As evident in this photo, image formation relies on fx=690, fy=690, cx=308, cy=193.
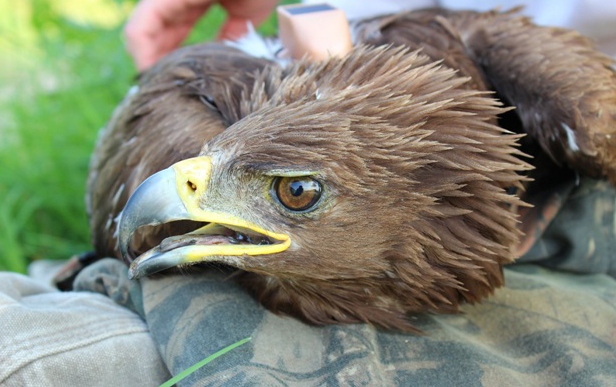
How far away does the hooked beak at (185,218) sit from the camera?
1767 millimetres

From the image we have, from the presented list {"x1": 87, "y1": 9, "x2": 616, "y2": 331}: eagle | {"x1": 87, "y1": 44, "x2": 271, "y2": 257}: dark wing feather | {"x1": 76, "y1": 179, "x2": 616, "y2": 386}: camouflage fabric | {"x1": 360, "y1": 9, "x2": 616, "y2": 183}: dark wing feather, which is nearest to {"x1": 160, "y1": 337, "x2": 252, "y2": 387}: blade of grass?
{"x1": 76, "y1": 179, "x2": 616, "y2": 386}: camouflage fabric

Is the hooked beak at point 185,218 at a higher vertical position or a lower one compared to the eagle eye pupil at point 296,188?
lower

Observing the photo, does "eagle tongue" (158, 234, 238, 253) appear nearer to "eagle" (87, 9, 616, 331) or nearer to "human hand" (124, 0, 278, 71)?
"eagle" (87, 9, 616, 331)

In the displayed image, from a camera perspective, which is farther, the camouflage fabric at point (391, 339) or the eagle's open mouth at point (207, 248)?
the camouflage fabric at point (391, 339)

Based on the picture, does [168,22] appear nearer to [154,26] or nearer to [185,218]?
[154,26]

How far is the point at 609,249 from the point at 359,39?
1.23 m

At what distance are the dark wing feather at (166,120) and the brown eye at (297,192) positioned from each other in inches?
16.5

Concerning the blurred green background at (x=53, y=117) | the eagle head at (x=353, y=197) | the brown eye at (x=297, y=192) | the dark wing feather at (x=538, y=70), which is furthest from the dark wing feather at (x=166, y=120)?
the blurred green background at (x=53, y=117)

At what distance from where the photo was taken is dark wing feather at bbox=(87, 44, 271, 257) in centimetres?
222

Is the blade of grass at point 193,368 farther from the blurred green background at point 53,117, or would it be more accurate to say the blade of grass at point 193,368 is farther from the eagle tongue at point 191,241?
the blurred green background at point 53,117

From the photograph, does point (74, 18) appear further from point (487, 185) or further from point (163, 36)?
point (487, 185)

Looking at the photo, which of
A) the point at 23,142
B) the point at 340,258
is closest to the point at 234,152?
the point at 340,258

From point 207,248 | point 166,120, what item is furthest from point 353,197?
point 166,120

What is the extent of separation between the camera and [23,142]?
4.06 metres
